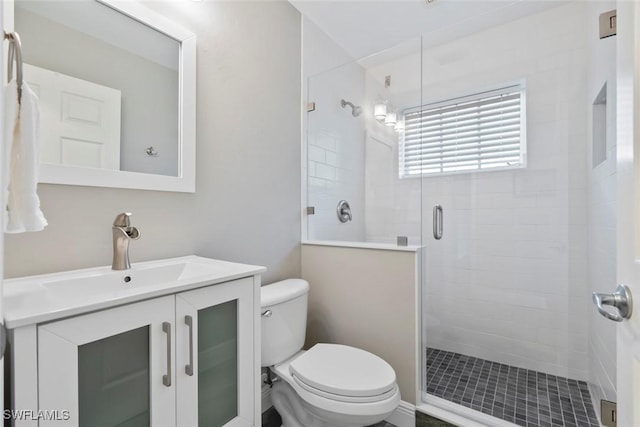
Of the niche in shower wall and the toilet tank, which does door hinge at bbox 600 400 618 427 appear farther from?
the toilet tank

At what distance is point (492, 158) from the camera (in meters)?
2.21

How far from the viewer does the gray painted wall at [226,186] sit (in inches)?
42.1

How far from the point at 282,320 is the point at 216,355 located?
0.52 meters

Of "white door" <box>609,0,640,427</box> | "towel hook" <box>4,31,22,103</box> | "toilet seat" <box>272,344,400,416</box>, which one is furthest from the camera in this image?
"toilet seat" <box>272,344,400,416</box>

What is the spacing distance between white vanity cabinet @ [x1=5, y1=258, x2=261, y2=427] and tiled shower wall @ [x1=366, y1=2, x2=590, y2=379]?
1134mm

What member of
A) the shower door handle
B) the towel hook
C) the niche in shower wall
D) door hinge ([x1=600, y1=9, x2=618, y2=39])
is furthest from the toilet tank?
the niche in shower wall

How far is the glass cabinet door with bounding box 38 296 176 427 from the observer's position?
0.69m

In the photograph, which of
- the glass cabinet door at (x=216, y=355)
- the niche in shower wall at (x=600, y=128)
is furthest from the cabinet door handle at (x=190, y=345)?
the niche in shower wall at (x=600, y=128)

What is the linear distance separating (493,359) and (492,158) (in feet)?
4.69

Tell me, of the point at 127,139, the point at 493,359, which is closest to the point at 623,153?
the point at 127,139

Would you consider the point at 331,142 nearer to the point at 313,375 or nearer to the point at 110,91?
the point at 110,91

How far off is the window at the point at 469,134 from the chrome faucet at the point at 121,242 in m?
1.56

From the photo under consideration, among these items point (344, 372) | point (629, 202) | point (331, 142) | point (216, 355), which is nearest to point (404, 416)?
point (344, 372)

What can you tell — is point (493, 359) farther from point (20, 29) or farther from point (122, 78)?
point (20, 29)
